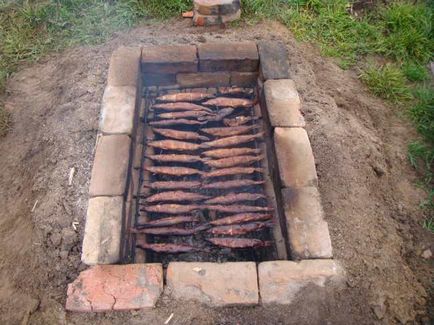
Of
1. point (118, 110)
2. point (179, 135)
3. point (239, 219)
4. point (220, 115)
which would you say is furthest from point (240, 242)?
point (118, 110)

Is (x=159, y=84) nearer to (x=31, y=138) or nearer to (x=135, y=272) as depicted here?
(x=31, y=138)

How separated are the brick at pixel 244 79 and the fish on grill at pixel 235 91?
0.14m

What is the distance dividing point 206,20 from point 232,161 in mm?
2594

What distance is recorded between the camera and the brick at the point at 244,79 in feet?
16.7

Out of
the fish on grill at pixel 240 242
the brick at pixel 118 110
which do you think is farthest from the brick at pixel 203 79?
the fish on grill at pixel 240 242

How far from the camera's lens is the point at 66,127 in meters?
4.68

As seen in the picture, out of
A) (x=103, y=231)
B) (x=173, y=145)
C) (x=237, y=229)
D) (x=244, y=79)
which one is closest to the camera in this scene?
(x=103, y=231)

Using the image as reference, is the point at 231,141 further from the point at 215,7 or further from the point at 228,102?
the point at 215,7

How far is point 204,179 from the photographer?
4.41 m

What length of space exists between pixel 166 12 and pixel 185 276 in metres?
4.45

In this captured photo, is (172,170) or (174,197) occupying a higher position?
(172,170)

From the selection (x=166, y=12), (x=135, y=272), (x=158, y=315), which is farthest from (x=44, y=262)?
(x=166, y=12)

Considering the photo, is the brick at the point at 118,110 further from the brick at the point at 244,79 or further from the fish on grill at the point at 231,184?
the brick at the point at 244,79

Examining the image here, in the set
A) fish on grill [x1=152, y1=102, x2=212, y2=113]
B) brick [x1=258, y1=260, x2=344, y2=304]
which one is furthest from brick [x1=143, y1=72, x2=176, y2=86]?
brick [x1=258, y1=260, x2=344, y2=304]
